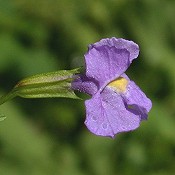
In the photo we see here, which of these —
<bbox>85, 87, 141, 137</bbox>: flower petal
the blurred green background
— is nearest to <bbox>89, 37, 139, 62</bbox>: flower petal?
<bbox>85, 87, 141, 137</bbox>: flower petal

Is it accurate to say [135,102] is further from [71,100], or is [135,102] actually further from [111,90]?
[71,100]

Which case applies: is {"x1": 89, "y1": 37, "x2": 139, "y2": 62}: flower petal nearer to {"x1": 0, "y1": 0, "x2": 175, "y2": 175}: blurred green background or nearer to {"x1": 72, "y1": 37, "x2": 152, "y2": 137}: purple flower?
{"x1": 72, "y1": 37, "x2": 152, "y2": 137}: purple flower

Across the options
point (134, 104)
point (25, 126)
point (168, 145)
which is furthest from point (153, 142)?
point (134, 104)

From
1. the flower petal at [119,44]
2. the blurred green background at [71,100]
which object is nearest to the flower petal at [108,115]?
the flower petal at [119,44]

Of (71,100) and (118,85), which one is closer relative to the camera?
(118,85)

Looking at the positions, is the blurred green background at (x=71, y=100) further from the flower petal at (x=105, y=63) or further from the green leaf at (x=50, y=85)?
the flower petal at (x=105, y=63)

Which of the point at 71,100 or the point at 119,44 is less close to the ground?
the point at 119,44

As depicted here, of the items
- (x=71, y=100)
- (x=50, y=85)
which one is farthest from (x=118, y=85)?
(x=71, y=100)
